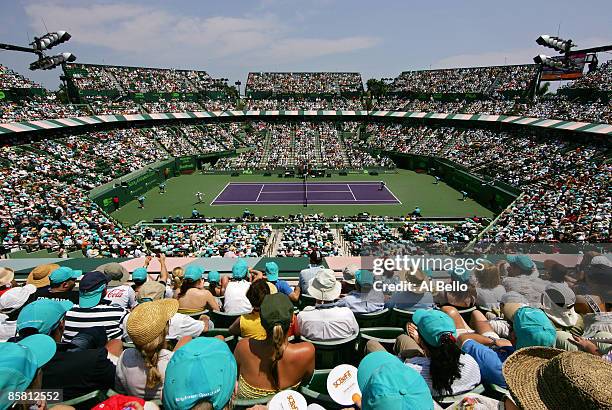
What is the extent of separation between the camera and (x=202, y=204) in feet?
113

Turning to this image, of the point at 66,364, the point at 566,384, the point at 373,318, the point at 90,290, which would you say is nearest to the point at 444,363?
the point at 566,384

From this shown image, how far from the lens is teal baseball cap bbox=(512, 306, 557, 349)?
336cm

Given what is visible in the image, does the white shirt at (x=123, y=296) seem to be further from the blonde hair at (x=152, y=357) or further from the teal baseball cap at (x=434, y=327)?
the teal baseball cap at (x=434, y=327)

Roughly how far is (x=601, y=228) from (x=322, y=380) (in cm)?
2060

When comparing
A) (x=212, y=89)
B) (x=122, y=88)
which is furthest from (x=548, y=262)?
(x=212, y=89)

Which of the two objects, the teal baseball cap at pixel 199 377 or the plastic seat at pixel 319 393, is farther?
the plastic seat at pixel 319 393

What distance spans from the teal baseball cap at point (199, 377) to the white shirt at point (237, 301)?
9.14 feet

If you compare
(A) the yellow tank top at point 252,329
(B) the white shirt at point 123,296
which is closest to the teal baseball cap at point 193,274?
(B) the white shirt at point 123,296

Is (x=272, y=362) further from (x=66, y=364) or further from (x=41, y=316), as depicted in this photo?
(x=41, y=316)

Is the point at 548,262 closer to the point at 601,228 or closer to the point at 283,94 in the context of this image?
the point at 601,228

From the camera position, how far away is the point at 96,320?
435 centimetres

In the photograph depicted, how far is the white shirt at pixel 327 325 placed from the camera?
442 cm

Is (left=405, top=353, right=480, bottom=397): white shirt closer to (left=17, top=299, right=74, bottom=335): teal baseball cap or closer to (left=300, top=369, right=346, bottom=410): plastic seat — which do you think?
(left=300, top=369, right=346, bottom=410): plastic seat

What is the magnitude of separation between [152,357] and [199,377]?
0.94 metres
